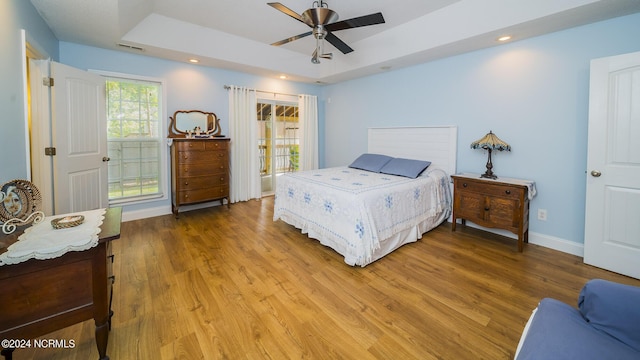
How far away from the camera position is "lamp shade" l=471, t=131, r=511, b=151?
3189 mm

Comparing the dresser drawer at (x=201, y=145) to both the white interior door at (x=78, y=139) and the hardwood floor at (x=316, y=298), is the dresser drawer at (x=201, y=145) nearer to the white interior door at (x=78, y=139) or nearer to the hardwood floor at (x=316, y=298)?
the white interior door at (x=78, y=139)

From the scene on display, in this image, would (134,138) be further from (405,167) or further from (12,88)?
(405,167)

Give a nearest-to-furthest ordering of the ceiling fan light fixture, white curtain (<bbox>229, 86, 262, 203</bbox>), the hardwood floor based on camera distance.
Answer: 1. the hardwood floor
2. the ceiling fan light fixture
3. white curtain (<bbox>229, 86, 262, 203</bbox>)

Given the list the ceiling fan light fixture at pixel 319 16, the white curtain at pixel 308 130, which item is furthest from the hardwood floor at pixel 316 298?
the white curtain at pixel 308 130

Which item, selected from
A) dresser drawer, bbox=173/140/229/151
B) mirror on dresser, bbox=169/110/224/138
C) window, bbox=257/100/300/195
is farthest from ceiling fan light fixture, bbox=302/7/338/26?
window, bbox=257/100/300/195

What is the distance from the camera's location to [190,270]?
97.5 inches

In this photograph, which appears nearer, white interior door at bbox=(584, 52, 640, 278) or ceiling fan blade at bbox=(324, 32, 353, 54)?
white interior door at bbox=(584, 52, 640, 278)

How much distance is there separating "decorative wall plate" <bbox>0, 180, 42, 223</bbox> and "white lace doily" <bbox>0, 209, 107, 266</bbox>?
0.09 meters

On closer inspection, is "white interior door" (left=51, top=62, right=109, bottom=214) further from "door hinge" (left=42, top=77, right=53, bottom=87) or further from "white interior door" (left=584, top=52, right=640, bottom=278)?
"white interior door" (left=584, top=52, right=640, bottom=278)

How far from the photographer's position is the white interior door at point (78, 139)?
107 inches

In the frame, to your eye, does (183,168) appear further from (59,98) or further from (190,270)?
(190,270)

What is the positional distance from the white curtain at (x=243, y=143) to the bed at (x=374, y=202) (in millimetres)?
1545

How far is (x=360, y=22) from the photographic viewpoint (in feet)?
8.09

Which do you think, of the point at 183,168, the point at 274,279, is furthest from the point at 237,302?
the point at 183,168
